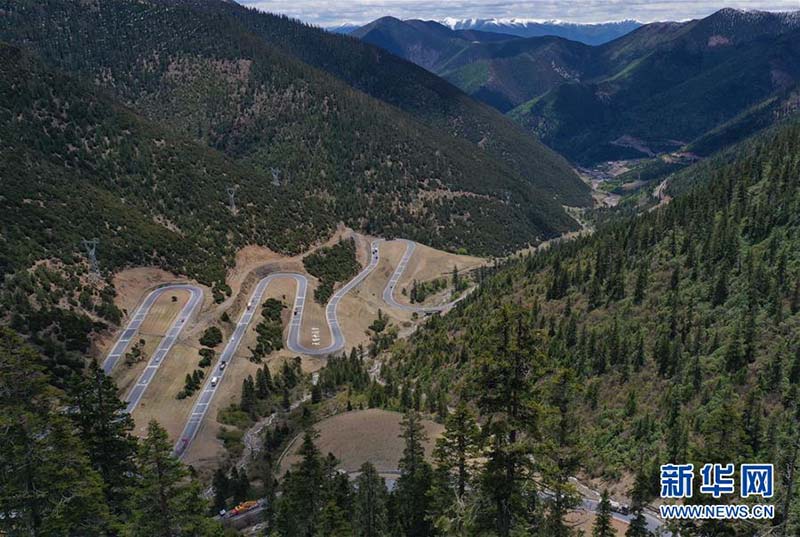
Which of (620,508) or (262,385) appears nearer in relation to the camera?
(620,508)

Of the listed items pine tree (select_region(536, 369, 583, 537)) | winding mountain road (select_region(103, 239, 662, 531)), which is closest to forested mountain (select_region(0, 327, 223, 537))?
pine tree (select_region(536, 369, 583, 537))

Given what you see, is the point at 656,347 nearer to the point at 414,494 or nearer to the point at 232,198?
the point at 414,494

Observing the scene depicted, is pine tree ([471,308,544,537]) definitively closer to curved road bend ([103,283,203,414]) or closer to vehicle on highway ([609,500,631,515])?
vehicle on highway ([609,500,631,515])

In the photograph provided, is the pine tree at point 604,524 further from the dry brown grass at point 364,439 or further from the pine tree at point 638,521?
the dry brown grass at point 364,439

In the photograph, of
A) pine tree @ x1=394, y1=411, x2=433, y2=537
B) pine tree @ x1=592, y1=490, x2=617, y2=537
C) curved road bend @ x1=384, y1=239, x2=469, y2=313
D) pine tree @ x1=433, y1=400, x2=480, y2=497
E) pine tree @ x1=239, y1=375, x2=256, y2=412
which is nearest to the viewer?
pine tree @ x1=433, y1=400, x2=480, y2=497

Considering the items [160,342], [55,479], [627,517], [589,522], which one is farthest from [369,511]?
[160,342]
